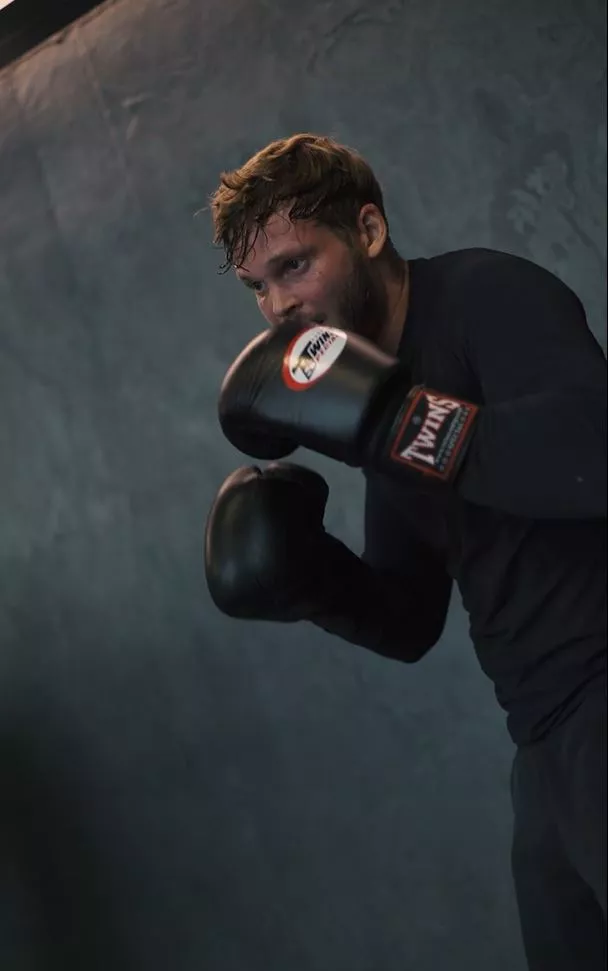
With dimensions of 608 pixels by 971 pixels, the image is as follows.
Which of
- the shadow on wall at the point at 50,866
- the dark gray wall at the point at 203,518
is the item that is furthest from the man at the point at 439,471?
the shadow on wall at the point at 50,866

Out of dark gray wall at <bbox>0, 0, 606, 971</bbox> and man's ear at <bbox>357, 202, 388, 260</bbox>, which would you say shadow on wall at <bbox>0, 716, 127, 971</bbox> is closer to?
dark gray wall at <bbox>0, 0, 606, 971</bbox>

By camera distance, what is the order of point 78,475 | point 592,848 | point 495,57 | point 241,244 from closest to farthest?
point 592,848, point 241,244, point 495,57, point 78,475

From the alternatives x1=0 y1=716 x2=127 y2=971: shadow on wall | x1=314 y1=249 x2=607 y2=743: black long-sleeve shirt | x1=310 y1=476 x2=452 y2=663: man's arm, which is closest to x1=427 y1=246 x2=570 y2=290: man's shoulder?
x1=314 y1=249 x2=607 y2=743: black long-sleeve shirt

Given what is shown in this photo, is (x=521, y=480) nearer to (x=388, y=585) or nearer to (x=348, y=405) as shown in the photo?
(x=348, y=405)

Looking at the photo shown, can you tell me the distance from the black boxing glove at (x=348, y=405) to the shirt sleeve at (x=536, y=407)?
34 mm

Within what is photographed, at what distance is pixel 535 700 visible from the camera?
114 cm

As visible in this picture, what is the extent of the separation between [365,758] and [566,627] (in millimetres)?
1153

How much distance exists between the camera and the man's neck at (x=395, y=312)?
1.28 meters

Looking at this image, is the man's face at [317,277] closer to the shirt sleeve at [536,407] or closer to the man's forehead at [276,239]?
the man's forehead at [276,239]

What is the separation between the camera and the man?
39.8 inches

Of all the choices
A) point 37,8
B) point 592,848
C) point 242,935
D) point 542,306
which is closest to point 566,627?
point 592,848

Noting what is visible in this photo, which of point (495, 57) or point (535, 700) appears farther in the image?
point (495, 57)

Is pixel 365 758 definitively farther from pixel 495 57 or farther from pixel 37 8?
pixel 37 8

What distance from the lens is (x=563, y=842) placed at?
3.70 feet
